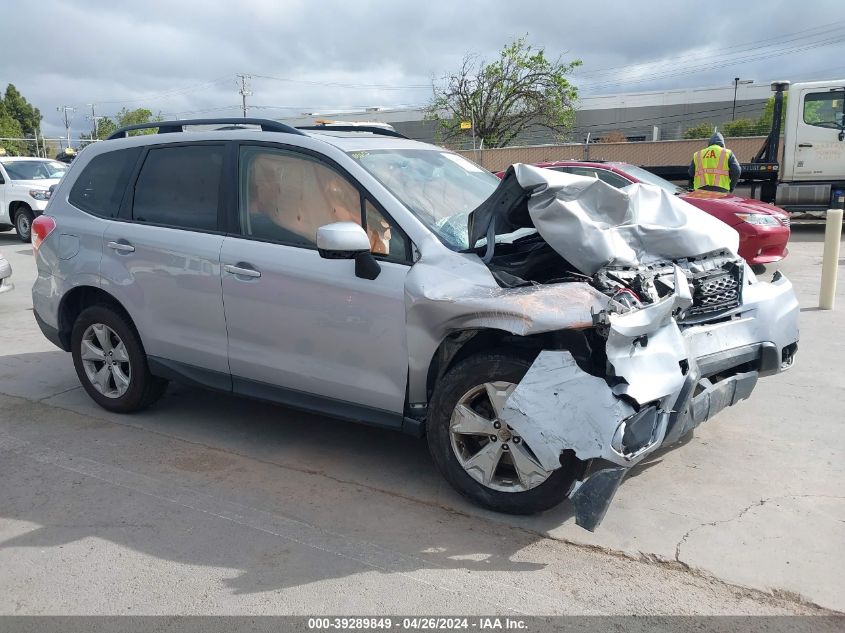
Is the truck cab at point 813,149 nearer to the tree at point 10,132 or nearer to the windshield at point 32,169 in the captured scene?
the windshield at point 32,169

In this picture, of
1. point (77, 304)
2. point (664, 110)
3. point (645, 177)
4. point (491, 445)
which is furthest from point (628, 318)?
point (664, 110)

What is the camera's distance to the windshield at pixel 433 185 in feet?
13.4

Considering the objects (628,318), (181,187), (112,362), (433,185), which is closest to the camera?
(628,318)

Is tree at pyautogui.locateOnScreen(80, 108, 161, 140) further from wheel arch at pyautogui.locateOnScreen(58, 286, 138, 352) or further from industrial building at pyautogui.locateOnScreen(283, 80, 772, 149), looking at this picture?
wheel arch at pyautogui.locateOnScreen(58, 286, 138, 352)

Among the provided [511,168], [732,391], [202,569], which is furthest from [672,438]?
[202,569]

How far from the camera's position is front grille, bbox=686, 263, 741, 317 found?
3.95 m

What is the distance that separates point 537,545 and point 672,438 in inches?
32.3

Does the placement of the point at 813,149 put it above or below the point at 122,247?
above

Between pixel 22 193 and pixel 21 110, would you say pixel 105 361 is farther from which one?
pixel 21 110

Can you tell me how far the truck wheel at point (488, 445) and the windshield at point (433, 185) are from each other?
2.50 feet

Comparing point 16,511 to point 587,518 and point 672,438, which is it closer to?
point 587,518

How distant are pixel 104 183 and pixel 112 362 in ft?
4.17

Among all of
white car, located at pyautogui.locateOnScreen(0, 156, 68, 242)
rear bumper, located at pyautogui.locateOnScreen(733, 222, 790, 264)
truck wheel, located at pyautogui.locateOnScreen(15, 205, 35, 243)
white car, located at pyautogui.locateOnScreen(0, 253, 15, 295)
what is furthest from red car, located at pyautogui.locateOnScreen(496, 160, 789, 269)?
truck wheel, located at pyautogui.locateOnScreen(15, 205, 35, 243)

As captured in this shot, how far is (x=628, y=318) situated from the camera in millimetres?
3299
